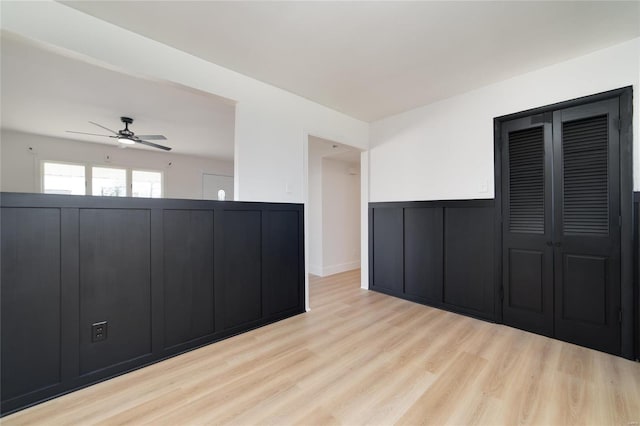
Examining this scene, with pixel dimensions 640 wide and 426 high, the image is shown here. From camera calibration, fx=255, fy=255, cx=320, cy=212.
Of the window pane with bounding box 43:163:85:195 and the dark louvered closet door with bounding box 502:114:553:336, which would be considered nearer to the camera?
the dark louvered closet door with bounding box 502:114:553:336

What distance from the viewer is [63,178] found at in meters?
5.44

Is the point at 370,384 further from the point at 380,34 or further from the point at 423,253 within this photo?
the point at 380,34

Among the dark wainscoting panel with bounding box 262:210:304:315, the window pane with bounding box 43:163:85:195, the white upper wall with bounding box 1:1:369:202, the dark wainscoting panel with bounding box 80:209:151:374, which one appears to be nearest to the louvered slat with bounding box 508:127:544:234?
the white upper wall with bounding box 1:1:369:202

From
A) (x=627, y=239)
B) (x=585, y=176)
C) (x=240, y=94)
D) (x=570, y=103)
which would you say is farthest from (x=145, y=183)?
(x=627, y=239)

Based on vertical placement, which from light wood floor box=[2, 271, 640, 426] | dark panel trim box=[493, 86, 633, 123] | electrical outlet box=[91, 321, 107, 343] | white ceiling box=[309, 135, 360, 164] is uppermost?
white ceiling box=[309, 135, 360, 164]

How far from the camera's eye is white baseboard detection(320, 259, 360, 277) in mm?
5460

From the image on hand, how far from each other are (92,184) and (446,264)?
7378 mm

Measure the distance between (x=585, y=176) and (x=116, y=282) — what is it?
4.28 m

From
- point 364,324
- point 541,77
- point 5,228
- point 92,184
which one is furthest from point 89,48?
point 92,184

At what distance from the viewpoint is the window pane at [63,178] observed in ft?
17.3

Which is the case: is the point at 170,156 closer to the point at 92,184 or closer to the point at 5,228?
the point at 92,184

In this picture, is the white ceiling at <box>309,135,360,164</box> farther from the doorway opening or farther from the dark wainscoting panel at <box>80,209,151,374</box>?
the dark wainscoting panel at <box>80,209,151,374</box>

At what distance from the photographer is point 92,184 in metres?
5.80

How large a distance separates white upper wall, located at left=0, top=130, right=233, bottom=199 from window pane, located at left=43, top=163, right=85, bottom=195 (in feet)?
0.38
